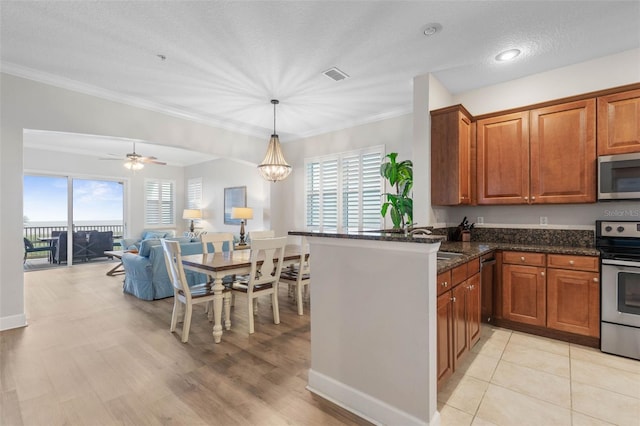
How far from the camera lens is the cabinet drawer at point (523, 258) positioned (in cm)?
290

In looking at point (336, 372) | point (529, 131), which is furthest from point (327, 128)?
point (336, 372)

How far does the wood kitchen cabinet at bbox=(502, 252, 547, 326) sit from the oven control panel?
0.73 meters

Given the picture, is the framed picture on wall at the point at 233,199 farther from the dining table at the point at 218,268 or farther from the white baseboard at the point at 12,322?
the white baseboard at the point at 12,322

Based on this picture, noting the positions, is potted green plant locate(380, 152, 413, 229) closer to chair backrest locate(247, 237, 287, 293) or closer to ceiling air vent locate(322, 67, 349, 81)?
ceiling air vent locate(322, 67, 349, 81)

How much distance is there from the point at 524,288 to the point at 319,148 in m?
4.11

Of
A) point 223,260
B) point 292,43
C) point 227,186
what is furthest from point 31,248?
point 292,43

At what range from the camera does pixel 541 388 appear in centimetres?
213

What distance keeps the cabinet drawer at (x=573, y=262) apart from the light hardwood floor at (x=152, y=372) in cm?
242

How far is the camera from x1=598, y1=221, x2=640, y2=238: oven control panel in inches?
109

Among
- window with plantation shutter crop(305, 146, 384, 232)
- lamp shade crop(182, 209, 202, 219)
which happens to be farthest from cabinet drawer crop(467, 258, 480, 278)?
lamp shade crop(182, 209, 202, 219)

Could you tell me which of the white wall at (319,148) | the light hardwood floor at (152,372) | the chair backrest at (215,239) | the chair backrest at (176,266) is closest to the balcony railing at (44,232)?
the light hardwood floor at (152,372)

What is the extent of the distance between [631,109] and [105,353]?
545cm

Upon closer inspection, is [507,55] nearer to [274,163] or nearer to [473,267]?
[473,267]

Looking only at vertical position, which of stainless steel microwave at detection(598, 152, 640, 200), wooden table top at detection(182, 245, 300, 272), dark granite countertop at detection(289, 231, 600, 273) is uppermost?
stainless steel microwave at detection(598, 152, 640, 200)
